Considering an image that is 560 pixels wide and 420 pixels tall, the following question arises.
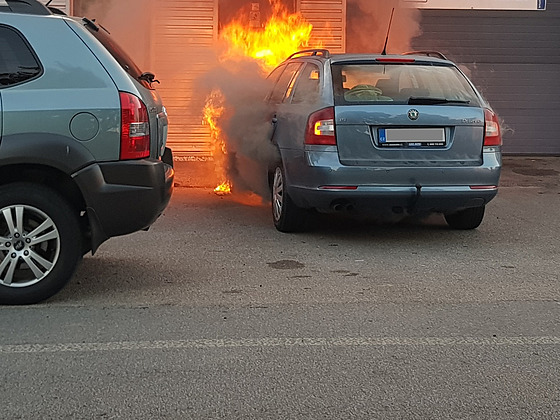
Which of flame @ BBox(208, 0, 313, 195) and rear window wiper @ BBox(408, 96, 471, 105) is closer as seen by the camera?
rear window wiper @ BBox(408, 96, 471, 105)

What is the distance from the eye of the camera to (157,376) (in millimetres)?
3959

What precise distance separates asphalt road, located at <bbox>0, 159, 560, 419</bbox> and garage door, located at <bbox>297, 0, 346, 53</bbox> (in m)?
7.02

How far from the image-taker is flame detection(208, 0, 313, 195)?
9.45 metres

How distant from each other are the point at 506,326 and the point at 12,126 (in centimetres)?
310

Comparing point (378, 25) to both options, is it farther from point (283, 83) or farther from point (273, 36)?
point (283, 83)

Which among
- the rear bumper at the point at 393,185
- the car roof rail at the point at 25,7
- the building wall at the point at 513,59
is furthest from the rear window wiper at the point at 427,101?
the building wall at the point at 513,59

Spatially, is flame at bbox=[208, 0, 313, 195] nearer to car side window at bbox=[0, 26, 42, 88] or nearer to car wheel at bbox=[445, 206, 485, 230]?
car wheel at bbox=[445, 206, 485, 230]

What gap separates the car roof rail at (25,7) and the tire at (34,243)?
1.05 metres

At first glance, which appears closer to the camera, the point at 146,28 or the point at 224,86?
the point at 224,86

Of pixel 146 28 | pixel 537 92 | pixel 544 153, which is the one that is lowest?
pixel 544 153

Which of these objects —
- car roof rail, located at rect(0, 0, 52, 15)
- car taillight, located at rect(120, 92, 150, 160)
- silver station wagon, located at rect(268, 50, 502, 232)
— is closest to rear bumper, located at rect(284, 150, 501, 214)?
silver station wagon, located at rect(268, 50, 502, 232)

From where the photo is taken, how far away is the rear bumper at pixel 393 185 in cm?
677

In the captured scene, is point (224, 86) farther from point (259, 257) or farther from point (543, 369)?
point (543, 369)

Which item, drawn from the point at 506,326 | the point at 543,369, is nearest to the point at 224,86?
the point at 506,326
